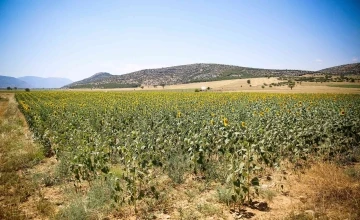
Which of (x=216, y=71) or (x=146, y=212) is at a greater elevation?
(x=216, y=71)

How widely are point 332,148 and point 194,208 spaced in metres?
6.59

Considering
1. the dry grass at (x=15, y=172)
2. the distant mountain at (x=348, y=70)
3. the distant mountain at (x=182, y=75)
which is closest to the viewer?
the dry grass at (x=15, y=172)

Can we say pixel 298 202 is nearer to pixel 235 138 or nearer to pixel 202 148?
pixel 235 138

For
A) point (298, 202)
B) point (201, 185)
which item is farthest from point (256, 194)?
point (201, 185)

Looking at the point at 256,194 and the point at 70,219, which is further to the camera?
the point at 256,194

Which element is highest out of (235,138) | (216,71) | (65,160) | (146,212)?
(216,71)

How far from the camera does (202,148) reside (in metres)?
7.67

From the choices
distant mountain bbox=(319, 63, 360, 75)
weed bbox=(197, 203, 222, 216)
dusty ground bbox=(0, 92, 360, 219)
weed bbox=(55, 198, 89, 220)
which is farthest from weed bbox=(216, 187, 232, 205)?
distant mountain bbox=(319, 63, 360, 75)

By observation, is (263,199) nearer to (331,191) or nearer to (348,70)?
(331,191)

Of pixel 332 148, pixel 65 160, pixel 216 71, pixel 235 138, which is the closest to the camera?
pixel 235 138

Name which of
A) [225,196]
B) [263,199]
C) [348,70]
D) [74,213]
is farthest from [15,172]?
[348,70]

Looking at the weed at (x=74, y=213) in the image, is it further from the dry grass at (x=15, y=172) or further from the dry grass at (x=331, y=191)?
the dry grass at (x=331, y=191)

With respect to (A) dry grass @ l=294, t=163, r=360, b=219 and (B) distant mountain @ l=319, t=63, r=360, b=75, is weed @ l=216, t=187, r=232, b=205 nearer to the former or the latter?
(A) dry grass @ l=294, t=163, r=360, b=219

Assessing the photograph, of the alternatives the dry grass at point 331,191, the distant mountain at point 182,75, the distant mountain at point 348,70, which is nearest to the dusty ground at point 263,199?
the dry grass at point 331,191
